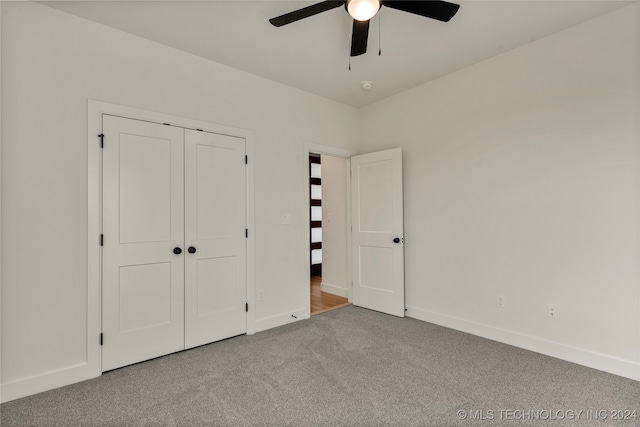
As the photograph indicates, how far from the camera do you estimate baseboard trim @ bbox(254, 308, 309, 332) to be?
3.35 metres

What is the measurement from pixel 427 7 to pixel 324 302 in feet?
11.9

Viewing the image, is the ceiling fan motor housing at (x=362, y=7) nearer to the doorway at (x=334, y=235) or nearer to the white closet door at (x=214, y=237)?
the white closet door at (x=214, y=237)

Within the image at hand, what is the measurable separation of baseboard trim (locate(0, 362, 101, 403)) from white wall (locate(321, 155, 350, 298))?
3.13 metres

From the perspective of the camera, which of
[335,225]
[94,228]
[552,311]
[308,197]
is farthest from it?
[335,225]

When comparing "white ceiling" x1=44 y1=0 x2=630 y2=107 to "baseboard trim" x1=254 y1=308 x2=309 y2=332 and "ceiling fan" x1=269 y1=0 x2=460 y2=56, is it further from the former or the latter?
"baseboard trim" x1=254 y1=308 x2=309 y2=332

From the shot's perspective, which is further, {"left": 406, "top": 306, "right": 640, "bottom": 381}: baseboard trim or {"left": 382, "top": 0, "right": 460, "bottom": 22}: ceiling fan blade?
{"left": 406, "top": 306, "right": 640, "bottom": 381}: baseboard trim

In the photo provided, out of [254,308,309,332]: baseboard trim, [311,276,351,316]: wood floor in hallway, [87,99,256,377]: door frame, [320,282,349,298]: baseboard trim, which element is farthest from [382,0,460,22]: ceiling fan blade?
[320,282,349,298]: baseboard trim

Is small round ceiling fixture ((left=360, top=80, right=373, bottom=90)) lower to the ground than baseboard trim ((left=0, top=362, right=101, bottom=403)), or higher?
higher

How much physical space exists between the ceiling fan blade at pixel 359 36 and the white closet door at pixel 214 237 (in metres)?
1.53

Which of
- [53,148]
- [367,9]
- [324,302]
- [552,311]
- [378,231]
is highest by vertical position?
[367,9]

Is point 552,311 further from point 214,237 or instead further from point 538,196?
point 214,237

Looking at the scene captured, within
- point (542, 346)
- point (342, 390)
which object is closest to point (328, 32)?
point (342, 390)

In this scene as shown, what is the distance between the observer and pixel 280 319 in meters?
3.53

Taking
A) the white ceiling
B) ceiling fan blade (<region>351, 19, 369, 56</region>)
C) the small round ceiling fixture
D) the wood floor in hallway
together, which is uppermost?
the white ceiling
